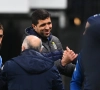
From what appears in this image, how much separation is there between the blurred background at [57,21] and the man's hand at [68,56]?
24.8ft

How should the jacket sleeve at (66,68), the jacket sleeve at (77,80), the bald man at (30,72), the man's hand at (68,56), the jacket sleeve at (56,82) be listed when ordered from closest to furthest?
1. the jacket sleeve at (77,80)
2. the bald man at (30,72)
3. the jacket sleeve at (56,82)
4. the man's hand at (68,56)
5. the jacket sleeve at (66,68)

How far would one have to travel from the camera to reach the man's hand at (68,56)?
6000mm

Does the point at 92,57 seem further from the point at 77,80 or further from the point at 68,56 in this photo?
the point at 68,56

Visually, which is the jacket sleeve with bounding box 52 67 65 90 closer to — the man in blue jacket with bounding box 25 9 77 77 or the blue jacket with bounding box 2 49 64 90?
the blue jacket with bounding box 2 49 64 90

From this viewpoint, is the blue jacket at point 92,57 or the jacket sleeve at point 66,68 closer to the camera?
the blue jacket at point 92,57

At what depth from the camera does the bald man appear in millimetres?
5426

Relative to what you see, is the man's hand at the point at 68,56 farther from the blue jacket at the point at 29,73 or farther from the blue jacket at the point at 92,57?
the blue jacket at the point at 92,57

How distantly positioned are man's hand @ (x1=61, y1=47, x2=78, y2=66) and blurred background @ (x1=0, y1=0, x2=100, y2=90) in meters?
7.56

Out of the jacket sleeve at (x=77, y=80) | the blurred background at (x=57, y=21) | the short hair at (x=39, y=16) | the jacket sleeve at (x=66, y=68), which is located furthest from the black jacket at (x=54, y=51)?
the blurred background at (x=57, y=21)

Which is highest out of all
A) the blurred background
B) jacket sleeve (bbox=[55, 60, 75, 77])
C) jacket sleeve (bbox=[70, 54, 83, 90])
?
jacket sleeve (bbox=[70, 54, 83, 90])

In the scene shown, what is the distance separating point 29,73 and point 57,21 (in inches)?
346

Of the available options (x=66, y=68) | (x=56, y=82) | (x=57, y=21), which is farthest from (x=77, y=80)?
(x=57, y=21)

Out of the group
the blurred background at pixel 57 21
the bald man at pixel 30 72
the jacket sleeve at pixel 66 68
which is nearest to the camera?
the bald man at pixel 30 72

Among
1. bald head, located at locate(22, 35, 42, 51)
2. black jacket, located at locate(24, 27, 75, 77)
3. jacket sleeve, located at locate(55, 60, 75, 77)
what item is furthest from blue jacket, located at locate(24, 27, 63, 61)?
bald head, located at locate(22, 35, 42, 51)
